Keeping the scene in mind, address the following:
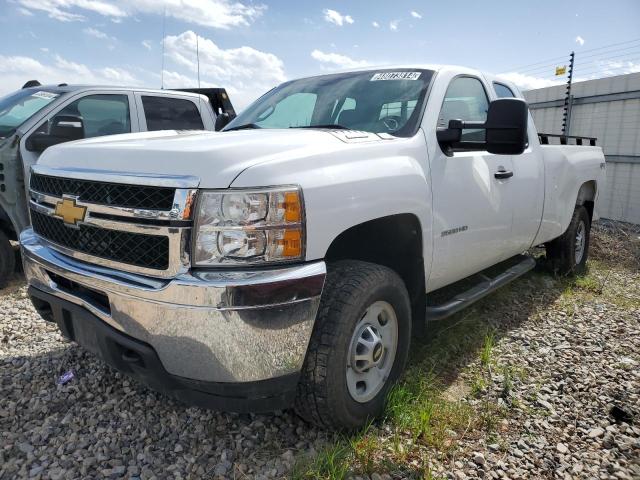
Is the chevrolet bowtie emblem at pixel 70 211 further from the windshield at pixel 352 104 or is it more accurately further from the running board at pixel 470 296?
the running board at pixel 470 296

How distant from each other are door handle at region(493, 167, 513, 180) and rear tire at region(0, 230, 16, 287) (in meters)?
4.35

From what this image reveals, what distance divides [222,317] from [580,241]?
186 inches

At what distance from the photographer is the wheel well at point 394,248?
2.44 metres

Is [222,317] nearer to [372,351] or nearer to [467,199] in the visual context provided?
[372,351]

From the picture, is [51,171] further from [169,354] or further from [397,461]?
[397,461]

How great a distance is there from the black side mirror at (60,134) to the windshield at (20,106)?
32 cm

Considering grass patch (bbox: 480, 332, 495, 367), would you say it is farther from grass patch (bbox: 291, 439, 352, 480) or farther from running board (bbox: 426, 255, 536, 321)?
grass patch (bbox: 291, 439, 352, 480)

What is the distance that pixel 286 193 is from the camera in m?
1.89

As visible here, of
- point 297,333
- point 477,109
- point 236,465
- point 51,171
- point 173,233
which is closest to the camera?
point 173,233

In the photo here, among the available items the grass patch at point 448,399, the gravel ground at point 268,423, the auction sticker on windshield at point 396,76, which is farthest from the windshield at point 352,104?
the gravel ground at point 268,423

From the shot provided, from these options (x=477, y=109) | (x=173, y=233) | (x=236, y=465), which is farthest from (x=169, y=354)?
(x=477, y=109)

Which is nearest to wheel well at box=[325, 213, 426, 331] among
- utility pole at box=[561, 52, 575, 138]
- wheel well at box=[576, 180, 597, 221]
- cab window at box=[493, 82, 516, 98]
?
cab window at box=[493, 82, 516, 98]

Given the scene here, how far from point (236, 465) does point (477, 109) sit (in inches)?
108

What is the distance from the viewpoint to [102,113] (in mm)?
5164
